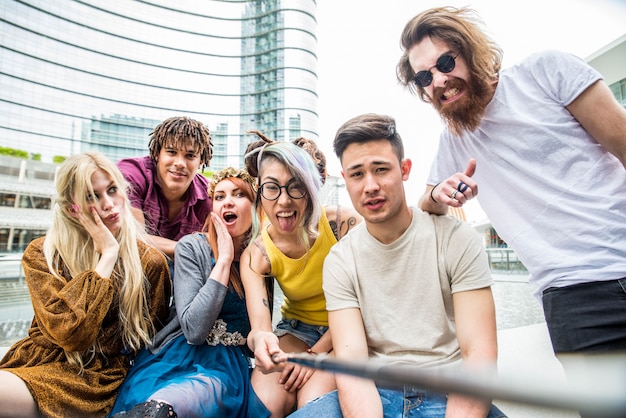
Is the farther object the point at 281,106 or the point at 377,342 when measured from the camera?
the point at 281,106

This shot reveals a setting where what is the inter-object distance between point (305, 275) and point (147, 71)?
148ft

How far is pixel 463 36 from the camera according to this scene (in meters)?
1.47

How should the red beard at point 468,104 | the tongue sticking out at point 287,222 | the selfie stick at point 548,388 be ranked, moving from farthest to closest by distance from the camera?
the tongue sticking out at point 287,222 → the red beard at point 468,104 → the selfie stick at point 548,388

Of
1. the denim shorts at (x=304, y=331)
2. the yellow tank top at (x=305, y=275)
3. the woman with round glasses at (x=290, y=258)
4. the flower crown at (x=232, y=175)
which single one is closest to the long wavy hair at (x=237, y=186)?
the flower crown at (x=232, y=175)

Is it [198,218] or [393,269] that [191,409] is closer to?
[393,269]

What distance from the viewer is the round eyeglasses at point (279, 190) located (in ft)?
5.40

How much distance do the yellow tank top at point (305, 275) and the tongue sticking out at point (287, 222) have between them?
0.34ft

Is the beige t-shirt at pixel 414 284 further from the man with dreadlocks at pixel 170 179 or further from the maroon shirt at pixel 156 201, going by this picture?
the maroon shirt at pixel 156 201

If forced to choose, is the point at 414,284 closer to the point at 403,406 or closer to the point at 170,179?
the point at 403,406

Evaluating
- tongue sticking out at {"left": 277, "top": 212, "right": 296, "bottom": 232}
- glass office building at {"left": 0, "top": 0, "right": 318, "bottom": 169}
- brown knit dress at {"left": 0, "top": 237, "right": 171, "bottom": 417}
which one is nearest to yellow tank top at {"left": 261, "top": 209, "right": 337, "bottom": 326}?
tongue sticking out at {"left": 277, "top": 212, "right": 296, "bottom": 232}

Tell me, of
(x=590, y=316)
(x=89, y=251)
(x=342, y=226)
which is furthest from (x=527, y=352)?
(x=89, y=251)

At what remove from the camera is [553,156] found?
131cm

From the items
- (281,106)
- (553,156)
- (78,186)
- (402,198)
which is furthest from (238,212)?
(281,106)

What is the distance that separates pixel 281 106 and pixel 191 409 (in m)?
37.5
